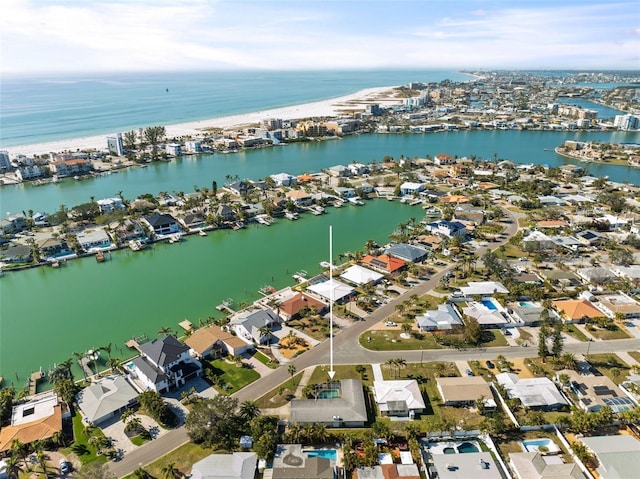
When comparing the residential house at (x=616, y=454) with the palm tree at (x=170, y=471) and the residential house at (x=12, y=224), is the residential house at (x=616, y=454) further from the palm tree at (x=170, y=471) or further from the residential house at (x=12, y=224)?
the residential house at (x=12, y=224)

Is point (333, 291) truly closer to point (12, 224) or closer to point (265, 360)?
point (265, 360)

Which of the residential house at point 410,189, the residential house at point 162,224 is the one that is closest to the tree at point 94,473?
the residential house at point 162,224

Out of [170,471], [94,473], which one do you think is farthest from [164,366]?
[94,473]

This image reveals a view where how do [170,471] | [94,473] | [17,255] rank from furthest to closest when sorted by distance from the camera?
1. [17,255]
2. [170,471]
3. [94,473]

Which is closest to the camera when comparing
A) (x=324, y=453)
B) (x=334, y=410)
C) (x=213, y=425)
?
(x=324, y=453)

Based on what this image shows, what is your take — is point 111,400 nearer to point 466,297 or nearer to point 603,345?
point 466,297

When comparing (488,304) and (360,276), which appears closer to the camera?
(488,304)
